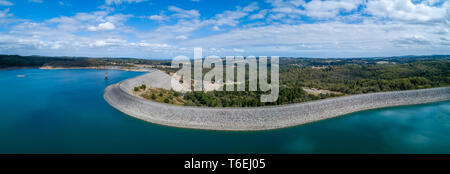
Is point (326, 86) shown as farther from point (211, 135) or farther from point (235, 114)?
point (211, 135)

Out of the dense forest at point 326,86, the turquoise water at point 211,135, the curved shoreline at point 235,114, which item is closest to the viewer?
the turquoise water at point 211,135

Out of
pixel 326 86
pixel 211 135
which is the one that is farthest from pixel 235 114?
pixel 326 86

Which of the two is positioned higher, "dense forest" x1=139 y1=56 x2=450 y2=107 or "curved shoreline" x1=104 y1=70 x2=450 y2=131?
"dense forest" x1=139 y1=56 x2=450 y2=107

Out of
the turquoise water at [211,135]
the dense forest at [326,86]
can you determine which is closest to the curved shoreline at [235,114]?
the turquoise water at [211,135]

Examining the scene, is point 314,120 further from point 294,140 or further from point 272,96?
point 272,96

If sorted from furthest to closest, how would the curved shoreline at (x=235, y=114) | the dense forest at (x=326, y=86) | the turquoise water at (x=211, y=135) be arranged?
the dense forest at (x=326, y=86) < the curved shoreline at (x=235, y=114) < the turquoise water at (x=211, y=135)

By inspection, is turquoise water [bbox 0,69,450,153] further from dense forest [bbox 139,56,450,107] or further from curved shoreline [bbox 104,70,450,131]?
dense forest [bbox 139,56,450,107]

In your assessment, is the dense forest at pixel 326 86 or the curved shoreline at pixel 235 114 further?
the dense forest at pixel 326 86

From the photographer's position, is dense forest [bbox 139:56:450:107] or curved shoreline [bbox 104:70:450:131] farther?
dense forest [bbox 139:56:450:107]

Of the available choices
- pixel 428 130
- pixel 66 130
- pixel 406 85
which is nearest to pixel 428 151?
pixel 428 130

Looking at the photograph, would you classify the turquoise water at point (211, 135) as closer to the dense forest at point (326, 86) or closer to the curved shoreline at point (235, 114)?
the curved shoreline at point (235, 114)

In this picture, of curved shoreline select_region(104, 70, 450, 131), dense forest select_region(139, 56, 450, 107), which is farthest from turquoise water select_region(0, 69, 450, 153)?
dense forest select_region(139, 56, 450, 107)
